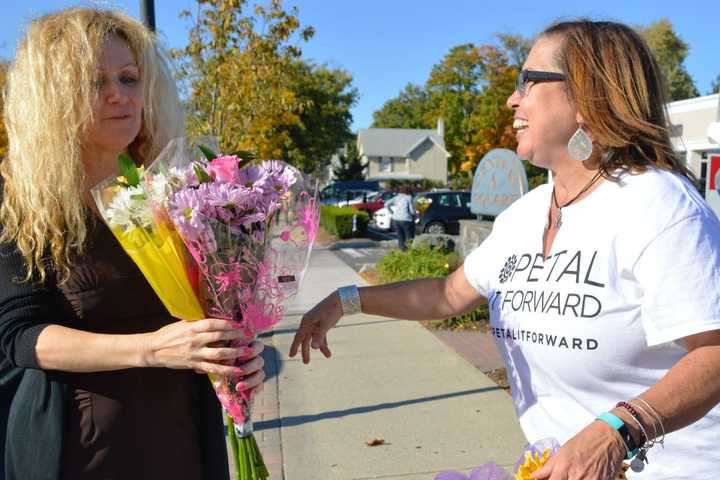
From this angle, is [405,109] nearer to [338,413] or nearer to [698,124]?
[698,124]

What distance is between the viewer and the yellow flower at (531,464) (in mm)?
1507

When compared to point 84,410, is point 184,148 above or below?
above

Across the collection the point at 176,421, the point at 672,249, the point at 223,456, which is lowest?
the point at 223,456

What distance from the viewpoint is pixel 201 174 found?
5.21 feet

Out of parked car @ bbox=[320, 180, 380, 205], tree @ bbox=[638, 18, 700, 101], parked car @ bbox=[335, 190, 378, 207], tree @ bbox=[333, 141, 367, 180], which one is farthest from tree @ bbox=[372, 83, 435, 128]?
parked car @ bbox=[335, 190, 378, 207]

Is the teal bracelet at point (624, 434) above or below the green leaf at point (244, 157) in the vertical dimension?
below

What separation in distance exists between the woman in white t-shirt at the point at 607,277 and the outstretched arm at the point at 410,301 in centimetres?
27

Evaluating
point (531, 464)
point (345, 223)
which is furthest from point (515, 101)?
point (345, 223)

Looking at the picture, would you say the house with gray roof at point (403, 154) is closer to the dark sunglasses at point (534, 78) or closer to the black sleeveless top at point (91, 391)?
the dark sunglasses at point (534, 78)

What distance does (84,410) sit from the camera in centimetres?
179

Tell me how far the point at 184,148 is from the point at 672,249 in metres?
1.26

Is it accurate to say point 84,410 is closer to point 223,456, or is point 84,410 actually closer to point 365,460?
point 223,456

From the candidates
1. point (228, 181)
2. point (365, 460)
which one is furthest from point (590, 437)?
point (365, 460)

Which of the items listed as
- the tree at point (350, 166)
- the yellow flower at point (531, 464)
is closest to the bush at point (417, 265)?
the yellow flower at point (531, 464)
